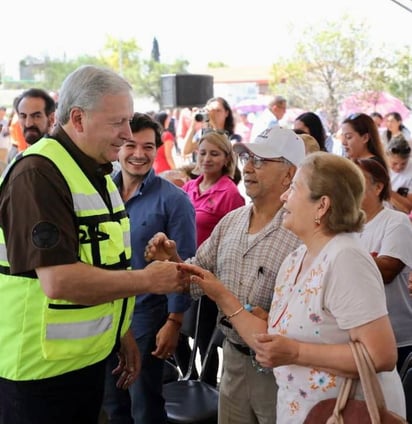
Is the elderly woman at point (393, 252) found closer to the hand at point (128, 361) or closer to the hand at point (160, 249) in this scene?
the hand at point (160, 249)

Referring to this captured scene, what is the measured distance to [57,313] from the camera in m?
2.03

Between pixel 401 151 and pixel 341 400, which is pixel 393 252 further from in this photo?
pixel 401 151

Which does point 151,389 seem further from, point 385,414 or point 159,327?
point 385,414

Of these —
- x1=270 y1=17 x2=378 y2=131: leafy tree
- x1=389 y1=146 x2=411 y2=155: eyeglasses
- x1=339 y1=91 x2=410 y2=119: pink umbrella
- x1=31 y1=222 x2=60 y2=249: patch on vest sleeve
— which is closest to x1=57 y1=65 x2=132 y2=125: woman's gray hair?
x1=31 y1=222 x2=60 y2=249: patch on vest sleeve

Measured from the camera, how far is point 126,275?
2.07 m

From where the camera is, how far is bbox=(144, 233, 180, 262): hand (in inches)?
103

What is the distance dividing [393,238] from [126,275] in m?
1.52

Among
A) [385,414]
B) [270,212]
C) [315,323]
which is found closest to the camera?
[385,414]

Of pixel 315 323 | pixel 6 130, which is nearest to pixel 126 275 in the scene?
pixel 315 323

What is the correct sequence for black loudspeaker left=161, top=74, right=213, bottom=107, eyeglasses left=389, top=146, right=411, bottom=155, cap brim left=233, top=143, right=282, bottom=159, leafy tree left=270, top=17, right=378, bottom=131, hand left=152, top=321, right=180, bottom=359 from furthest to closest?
leafy tree left=270, top=17, right=378, bottom=131, black loudspeaker left=161, top=74, right=213, bottom=107, eyeglasses left=389, top=146, right=411, bottom=155, hand left=152, top=321, right=180, bottom=359, cap brim left=233, top=143, right=282, bottom=159

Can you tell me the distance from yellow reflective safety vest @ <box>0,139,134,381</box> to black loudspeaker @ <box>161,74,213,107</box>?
6.66 metres

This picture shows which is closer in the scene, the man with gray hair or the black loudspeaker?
the man with gray hair

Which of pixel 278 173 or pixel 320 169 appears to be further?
pixel 278 173

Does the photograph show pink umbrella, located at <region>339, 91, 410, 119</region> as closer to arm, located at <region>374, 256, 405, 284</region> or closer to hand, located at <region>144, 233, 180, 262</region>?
arm, located at <region>374, 256, 405, 284</region>
